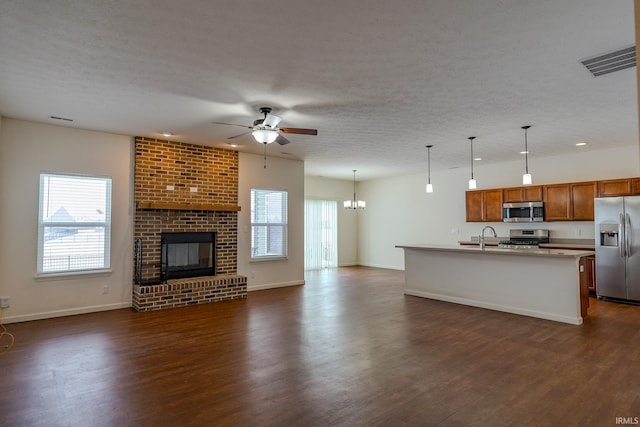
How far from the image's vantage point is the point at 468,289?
587 cm

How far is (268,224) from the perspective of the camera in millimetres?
7359

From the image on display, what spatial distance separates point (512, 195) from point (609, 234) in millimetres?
1915

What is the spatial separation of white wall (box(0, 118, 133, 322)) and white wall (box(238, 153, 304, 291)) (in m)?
1.99

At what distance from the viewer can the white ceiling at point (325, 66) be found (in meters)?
2.43

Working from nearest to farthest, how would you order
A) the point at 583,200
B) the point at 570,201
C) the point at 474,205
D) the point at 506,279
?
the point at 506,279
the point at 583,200
the point at 570,201
the point at 474,205

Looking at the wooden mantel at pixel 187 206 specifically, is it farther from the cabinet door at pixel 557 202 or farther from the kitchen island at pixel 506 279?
the cabinet door at pixel 557 202

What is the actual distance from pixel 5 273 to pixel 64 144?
193 cm

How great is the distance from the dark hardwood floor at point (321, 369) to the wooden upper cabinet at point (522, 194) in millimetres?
2655

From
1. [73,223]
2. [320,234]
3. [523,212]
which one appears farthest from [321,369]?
[320,234]

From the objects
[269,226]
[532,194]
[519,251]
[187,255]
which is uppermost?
[532,194]

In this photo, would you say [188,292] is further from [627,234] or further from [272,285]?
[627,234]

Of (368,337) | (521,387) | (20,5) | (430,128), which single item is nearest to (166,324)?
(368,337)

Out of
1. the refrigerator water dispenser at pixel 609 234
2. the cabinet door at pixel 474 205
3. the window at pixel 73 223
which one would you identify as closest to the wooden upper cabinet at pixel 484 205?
the cabinet door at pixel 474 205

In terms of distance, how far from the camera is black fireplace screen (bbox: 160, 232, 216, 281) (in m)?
6.07
